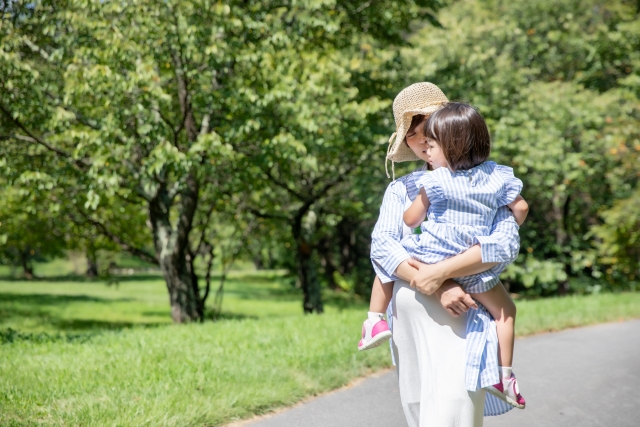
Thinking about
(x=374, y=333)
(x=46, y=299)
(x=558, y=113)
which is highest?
(x=558, y=113)

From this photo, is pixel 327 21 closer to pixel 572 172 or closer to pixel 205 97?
pixel 205 97

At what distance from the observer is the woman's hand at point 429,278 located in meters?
2.39

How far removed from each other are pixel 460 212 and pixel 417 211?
0.57ft

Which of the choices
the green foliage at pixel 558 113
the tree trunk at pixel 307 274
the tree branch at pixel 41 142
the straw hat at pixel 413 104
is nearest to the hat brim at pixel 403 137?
the straw hat at pixel 413 104

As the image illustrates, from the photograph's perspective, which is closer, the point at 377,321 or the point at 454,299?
the point at 454,299

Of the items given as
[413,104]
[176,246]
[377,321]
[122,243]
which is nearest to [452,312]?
[377,321]

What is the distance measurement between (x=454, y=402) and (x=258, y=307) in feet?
67.9

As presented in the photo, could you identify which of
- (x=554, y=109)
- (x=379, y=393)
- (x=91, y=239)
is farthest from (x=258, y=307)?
(x=379, y=393)

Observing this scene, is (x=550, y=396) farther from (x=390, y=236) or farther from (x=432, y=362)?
(x=390, y=236)

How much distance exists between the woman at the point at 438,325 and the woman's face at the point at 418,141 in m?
0.05

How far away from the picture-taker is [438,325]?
2475mm

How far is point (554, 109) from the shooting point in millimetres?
14938

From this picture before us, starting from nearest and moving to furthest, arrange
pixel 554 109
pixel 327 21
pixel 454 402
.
Answer: pixel 454 402
pixel 327 21
pixel 554 109

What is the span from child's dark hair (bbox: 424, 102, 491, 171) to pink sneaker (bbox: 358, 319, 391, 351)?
27.7 inches
